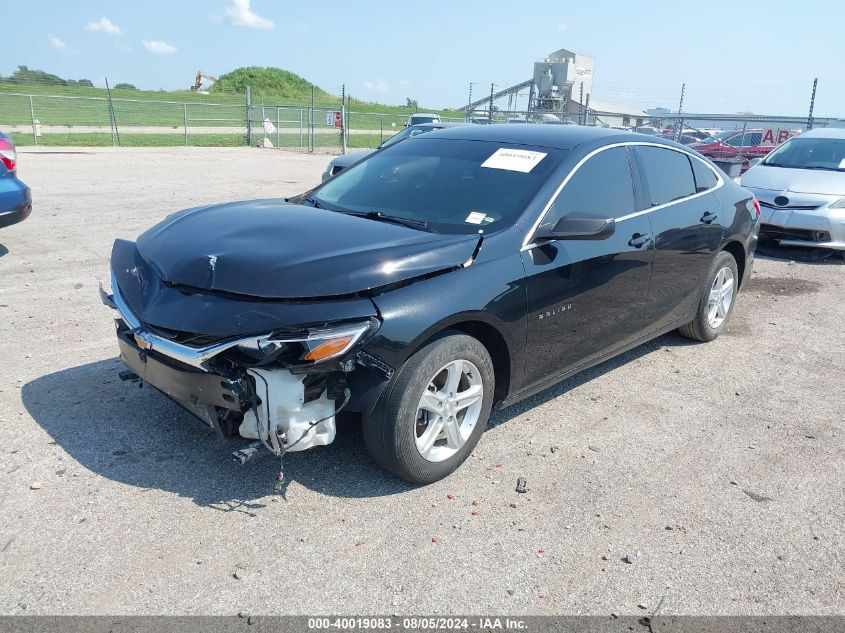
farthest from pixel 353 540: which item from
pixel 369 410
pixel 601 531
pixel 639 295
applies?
pixel 639 295

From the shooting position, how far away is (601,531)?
331 cm

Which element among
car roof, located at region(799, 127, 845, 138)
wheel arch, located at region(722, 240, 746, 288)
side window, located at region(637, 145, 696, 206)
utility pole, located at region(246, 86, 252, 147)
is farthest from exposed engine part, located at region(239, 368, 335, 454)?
utility pole, located at region(246, 86, 252, 147)

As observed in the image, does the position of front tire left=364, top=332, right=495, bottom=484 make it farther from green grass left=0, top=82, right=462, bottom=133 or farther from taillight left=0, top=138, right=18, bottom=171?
green grass left=0, top=82, right=462, bottom=133

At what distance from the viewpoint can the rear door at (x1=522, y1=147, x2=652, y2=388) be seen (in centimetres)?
395

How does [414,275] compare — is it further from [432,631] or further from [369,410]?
[432,631]

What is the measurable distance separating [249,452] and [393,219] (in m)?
1.55

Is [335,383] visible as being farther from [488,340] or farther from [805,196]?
[805,196]

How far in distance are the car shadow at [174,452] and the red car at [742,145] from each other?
20719 mm

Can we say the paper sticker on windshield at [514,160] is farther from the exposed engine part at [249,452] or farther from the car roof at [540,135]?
the exposed engine part at [249,452]

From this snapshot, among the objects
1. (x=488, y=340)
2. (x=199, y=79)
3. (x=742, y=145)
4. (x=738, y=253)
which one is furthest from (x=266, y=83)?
(x=488, y=340)

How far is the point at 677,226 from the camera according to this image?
16.6 ft

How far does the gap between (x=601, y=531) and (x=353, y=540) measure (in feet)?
3.73

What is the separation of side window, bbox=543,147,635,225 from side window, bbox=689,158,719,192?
3.56 ft

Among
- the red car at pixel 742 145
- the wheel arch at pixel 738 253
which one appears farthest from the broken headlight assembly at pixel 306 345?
the red car at pixel 742 145
